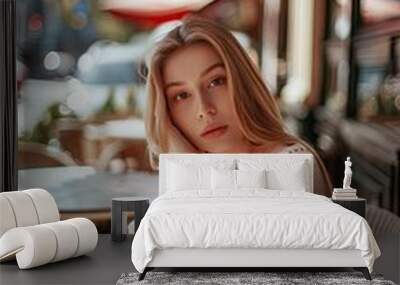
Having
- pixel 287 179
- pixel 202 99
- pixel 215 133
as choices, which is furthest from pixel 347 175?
pixel 202 99

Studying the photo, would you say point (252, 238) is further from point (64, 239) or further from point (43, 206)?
point (43, 206)

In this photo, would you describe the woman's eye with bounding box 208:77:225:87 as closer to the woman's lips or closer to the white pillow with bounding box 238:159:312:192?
the woman's lips

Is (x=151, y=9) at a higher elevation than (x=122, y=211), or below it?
higher

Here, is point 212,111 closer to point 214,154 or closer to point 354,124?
point 214,154

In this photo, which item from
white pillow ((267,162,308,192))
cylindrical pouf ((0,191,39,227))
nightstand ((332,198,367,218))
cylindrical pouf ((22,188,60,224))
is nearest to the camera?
cylindrical pouf ((0,191,39,227))

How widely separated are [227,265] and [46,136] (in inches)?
122

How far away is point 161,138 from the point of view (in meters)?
7.12

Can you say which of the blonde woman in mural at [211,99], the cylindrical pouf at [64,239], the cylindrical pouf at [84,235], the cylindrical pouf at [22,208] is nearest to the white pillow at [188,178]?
the blonde woman in mural at [211,99]

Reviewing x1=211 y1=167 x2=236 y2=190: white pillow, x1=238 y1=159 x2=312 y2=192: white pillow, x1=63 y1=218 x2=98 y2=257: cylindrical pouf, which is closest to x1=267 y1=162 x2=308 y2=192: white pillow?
x1=238 y1=159 x2=312 y2=192: white pillow

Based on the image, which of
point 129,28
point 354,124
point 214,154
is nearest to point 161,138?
point 214,154

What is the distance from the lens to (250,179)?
632 cm

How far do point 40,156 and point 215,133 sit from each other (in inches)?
74.5

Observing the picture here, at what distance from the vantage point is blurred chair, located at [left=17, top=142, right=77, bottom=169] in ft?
23.5

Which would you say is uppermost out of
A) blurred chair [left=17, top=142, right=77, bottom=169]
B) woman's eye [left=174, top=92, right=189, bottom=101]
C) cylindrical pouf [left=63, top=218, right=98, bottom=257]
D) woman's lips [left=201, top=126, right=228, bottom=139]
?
woman's eye [left=174, top=92, right=189, bottom=101]
